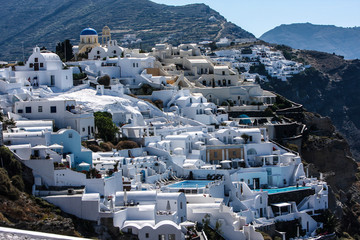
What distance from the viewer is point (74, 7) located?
604ft

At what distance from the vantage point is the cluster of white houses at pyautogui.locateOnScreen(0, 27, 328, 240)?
36344mm

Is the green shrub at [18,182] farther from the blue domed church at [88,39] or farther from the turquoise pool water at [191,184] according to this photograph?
the blue domed church at [88,39]

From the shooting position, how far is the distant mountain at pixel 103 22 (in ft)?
500

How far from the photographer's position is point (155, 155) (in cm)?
4969

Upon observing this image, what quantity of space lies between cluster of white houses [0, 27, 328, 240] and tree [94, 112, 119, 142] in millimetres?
1024

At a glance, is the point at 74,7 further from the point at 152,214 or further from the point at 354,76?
the point at 152,214

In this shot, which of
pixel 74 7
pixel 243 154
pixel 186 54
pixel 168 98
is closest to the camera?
pixel 243 154

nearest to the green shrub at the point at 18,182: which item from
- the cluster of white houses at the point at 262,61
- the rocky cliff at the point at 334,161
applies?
the rocky cliff at the point at 334,161

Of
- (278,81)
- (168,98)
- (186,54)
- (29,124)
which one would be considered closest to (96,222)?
(29,124)

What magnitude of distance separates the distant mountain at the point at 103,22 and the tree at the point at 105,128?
291 ft

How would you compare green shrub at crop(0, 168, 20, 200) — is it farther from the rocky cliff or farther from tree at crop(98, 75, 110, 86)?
the rocky cliff

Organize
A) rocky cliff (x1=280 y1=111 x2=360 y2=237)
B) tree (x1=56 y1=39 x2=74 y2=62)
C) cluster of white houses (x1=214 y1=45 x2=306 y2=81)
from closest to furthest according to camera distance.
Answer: rocky cliff (x1=280 y1=111 x2=360 y2=237) < tree (x1=56 y1=39 x2=74 y2=62) < cluster of white houses (x1=214 y1=45 x2=306 y2=81)

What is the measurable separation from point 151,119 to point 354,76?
6907cm

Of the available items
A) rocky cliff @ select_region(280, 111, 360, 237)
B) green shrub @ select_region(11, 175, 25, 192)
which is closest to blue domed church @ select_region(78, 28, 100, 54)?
rocky cliff @ select_region(280, 111, 360, 237)
